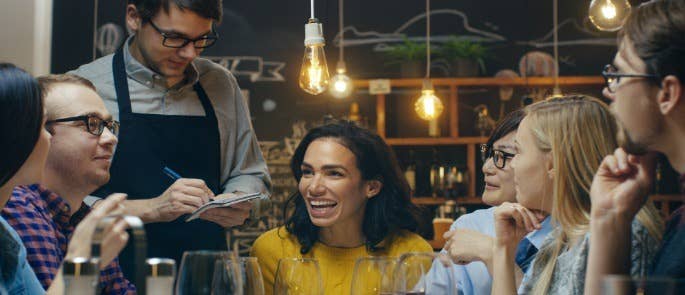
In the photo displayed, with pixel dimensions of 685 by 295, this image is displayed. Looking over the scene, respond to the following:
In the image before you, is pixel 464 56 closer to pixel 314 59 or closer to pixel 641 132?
pixel 314 59

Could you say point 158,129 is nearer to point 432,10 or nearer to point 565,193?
point 565,193

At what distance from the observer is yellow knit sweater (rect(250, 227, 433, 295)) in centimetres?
298

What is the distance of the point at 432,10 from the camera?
7039 millimetres

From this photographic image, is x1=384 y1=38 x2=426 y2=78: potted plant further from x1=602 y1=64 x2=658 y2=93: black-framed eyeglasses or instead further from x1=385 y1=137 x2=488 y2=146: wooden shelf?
x1=602 y1=64 x2=658 y2=93: black-framed eyeglasses

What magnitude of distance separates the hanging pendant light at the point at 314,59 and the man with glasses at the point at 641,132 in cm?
113

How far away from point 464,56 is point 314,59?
420 centimetres

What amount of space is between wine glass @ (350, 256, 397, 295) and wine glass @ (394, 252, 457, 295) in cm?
2

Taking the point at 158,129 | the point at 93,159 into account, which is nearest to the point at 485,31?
the point at 158,129

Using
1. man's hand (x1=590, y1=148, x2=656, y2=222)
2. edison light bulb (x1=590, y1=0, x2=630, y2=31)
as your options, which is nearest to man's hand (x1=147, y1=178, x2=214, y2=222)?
man's hand (x1=590, y1=148, x2=656, y2=222)

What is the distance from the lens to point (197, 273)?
134 centimetres

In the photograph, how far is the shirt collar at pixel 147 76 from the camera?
2.74m

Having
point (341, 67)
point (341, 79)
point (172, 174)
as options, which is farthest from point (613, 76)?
point (341, 79)

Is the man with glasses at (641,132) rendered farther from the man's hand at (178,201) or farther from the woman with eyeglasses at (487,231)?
the man's hand at (178,201)

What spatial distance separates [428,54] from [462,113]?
65 centimetres
